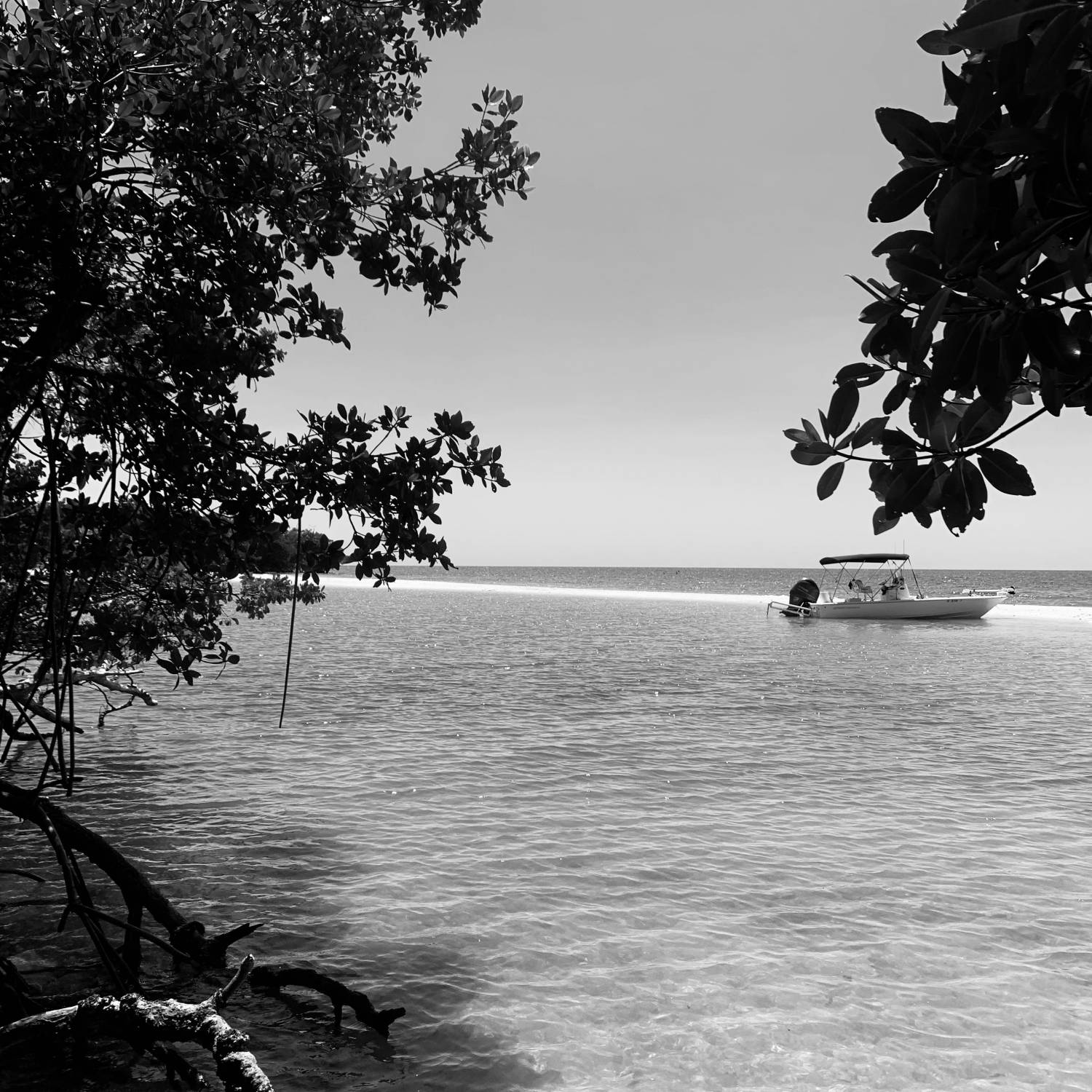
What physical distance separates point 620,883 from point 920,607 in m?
42.7

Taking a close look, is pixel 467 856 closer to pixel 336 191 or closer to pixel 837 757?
pixel 336 191

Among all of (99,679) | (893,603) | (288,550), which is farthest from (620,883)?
(893,603)

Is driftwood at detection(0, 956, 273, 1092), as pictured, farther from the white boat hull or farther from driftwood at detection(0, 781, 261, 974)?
the white boat hull

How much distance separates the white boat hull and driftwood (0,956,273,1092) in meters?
47.2

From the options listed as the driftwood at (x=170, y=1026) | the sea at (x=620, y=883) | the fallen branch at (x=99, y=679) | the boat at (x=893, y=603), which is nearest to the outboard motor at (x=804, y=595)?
the boat at (x=893, y=603)

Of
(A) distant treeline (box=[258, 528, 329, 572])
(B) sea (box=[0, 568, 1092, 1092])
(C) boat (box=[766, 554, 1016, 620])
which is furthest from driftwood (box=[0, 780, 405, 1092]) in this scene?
(C) boat (box=[766, 554, 1016, 620])

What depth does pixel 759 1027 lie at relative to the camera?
6.11m

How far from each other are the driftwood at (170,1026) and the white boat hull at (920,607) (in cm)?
4717

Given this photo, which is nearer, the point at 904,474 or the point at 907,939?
the point at 904,474

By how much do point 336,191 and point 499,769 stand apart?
10241 millimetres

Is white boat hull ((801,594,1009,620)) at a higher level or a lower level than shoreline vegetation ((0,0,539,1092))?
lower

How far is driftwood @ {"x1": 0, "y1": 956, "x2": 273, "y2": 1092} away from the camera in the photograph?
3.53m

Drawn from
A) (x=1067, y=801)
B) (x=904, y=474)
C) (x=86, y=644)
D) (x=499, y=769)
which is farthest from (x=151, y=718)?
(x=904, y=474)

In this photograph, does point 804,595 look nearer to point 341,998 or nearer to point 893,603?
point 893,603
